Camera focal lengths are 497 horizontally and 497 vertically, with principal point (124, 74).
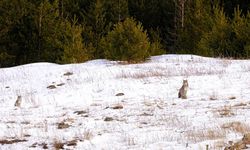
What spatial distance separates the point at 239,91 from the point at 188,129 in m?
3.72

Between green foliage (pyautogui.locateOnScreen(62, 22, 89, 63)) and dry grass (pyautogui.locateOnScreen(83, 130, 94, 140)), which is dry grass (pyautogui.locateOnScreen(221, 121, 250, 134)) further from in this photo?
green foliage (pyautogui.locateOnScreen(62, 22, 89, 63))

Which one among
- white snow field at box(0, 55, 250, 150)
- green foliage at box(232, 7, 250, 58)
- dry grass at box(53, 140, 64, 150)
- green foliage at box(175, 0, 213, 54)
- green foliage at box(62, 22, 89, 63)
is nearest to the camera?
dry grass at box(53, 140, 64, 150)

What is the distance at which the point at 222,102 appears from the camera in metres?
9.38

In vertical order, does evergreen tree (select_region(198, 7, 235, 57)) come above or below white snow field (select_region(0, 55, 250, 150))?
above

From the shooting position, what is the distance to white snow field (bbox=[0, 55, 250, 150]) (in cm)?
682

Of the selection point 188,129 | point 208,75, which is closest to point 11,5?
point 208,75

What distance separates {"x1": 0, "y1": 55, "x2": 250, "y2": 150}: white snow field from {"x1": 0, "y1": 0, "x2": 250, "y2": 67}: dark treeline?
14.0 ft

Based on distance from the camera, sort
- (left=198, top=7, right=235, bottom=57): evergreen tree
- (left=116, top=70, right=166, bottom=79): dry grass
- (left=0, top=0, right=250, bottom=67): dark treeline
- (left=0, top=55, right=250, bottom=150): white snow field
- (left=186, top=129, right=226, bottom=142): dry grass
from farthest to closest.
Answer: (left=0, top=0, right=250, bottom=67): dark treeline, (left=198, top=7, right=235, bottom=57): evergreen tree, (left=116, top=70, right=166, bottom=79): dry grass, (left=0, top=55, right=250, bottom=150): white snow field, (left=186, top=129, right=226, bottom=142): dry grass

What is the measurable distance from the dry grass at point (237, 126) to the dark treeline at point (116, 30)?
41.1 ft

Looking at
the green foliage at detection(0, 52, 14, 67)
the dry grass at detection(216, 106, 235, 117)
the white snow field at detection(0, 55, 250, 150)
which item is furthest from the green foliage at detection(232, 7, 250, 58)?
the green foliage at detection(0, 52, 14, 67)

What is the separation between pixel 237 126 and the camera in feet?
22.8

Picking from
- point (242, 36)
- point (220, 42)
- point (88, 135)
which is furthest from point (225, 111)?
point (220, 42)

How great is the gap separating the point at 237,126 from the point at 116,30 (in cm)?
1456

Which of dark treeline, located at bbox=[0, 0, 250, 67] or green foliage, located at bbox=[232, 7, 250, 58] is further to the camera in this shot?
dark treeline, located at bbox=[0, 0, 250, 67]
